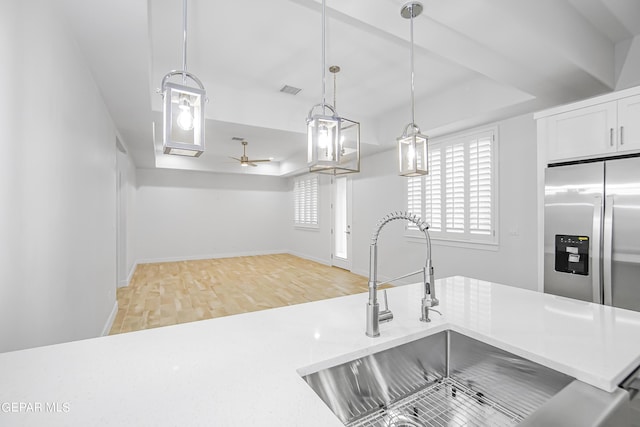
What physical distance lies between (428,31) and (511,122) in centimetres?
225

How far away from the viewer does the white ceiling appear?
6.22ft

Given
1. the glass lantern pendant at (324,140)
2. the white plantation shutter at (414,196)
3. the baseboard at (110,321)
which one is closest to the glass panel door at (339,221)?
the white plantation shutter at (414,196)

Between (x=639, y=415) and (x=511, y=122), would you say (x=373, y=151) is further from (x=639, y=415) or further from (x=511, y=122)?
(x=639, y=415)

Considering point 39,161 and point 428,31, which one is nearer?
point 39,161

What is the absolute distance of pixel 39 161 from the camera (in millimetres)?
1491

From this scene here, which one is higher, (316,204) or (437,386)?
(316,204)

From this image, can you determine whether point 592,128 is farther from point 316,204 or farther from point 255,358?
point 316,204

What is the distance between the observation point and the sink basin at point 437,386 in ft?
3.38

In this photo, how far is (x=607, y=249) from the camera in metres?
2.23

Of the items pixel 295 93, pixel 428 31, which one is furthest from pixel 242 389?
pixel 295 93

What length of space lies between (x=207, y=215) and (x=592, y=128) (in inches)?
313

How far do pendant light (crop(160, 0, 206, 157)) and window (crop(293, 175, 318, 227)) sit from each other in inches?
265

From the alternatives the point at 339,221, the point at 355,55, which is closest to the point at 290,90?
the point at 355,55

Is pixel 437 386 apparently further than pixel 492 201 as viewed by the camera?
No
